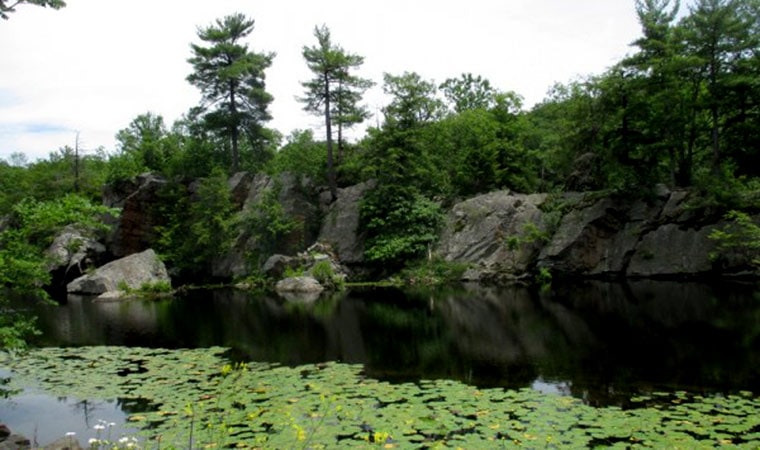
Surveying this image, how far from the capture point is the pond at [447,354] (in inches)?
343

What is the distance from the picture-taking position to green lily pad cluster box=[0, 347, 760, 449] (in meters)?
6.95

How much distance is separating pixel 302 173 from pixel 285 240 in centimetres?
554

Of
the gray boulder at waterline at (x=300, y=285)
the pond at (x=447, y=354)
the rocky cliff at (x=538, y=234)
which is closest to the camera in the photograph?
the pond at (x=447, y=354)

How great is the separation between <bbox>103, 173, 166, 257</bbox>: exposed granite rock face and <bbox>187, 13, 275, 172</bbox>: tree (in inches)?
252

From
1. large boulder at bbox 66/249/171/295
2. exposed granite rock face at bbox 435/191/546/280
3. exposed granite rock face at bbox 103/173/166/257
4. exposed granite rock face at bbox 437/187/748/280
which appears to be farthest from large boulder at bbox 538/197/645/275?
exposed granite rock face at bbox 103/173/166/257

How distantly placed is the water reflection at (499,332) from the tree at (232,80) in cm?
1843

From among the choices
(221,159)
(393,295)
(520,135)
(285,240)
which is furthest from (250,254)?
(520,135)

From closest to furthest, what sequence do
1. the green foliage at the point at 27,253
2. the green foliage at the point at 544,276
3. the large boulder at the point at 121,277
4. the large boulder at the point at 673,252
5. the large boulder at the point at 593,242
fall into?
the green foliage at the point at 27,253 → the large boulder at the point at 673,252 → the green foliage at the point at 544,276 → the large boulder at the point at 593,242 → the large boulder at the point at 121,277

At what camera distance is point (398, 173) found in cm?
3506

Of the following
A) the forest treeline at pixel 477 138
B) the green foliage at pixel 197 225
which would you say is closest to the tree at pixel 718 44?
the forest treeline at pixel 477 138

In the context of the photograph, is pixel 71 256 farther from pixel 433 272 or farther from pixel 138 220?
pixel 433 272

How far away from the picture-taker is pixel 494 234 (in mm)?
32062

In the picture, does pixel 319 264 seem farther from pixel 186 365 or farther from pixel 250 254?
pixel 186 365

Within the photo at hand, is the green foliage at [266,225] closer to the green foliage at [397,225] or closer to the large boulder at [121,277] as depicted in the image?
the green foliage at [397,225]
